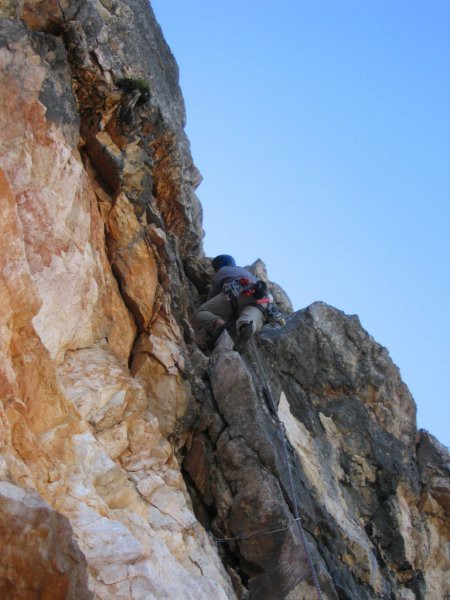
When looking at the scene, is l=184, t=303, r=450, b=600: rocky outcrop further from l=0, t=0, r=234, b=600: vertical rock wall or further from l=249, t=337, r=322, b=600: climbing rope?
l=0, t=0, r=234, b=600: vertical rock wall

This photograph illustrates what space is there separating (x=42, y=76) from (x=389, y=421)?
10.7 meters

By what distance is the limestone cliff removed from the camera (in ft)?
22.8

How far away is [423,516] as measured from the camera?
14.2m

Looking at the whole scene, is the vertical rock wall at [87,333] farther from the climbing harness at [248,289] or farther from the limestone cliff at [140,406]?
the climbing harness at [248,289]

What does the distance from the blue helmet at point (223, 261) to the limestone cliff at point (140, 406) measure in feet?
9.69

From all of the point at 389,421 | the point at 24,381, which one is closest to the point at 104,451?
the point at 24,381

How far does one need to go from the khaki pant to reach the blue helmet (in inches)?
96.5

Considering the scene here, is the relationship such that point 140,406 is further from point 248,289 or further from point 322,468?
point 248,289

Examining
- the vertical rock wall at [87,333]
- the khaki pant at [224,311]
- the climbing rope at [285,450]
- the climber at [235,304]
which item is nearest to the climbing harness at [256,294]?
the climber at [235,304]

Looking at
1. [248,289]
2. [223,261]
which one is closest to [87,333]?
[248,289]

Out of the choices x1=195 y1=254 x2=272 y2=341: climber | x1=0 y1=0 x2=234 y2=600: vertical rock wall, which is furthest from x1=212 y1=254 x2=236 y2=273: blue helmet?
x1=0 y1=0 x2=234 y2=600: vertical rock wall

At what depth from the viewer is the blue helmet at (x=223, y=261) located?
18.5m

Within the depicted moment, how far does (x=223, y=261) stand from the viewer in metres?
18.6

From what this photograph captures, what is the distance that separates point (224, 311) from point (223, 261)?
2.94 meters
